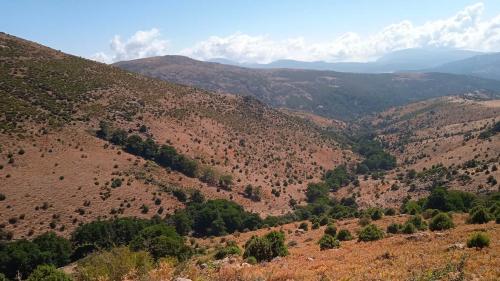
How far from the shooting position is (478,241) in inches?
754

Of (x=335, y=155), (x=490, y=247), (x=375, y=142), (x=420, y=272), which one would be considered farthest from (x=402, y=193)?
(x=375, y=142)

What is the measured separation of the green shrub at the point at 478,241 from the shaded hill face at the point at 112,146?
44.2 m

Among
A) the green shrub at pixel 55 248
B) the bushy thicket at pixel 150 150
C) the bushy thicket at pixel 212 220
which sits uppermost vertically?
the bushy thicket at pixel 150 150

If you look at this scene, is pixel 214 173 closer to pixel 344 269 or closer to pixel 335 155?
pixel 335 155

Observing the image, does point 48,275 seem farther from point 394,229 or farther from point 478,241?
point 394,229

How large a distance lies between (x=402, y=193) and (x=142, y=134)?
50.7 metres

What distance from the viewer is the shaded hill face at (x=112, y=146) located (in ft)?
180

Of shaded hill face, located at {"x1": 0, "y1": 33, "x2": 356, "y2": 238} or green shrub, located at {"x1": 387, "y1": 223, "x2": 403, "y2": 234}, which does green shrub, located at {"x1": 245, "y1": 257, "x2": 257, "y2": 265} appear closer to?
green shrub, located at {"x1": 387, "y1": 223, "x2": 403, "y2": 234}

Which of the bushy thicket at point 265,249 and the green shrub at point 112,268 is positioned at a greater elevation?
the green shrub at point 112,268

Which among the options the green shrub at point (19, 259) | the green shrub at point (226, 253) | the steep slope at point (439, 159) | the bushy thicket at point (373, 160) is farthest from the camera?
the bushy thicket at point (373, 160)

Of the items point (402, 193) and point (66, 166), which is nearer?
point (66, 166)

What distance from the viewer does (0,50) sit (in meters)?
85.6

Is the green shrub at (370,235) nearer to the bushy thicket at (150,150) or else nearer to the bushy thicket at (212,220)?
the bushy thicket at (212,220)

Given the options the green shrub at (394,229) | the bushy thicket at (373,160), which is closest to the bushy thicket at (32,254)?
the green shrub at (394,229)
